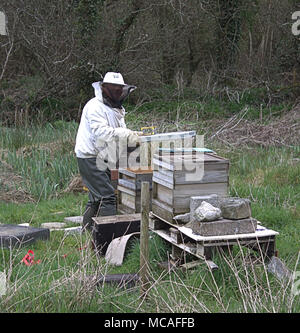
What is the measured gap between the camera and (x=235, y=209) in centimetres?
528

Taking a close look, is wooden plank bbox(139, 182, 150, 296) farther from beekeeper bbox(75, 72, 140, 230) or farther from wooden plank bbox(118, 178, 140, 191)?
wooden plank bbox(118, 178, 140, 191)

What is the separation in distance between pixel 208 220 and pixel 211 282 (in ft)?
1.77

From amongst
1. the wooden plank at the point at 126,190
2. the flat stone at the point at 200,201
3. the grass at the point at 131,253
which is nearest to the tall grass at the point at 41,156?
Result: the grass at the point at 131,253

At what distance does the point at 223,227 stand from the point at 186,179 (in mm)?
652

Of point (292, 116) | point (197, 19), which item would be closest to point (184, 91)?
point (197, 19)

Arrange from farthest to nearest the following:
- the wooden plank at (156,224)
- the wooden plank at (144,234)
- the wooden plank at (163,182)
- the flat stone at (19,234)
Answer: the flat stone at (19,234) < the wooden plank at (156,224) < the wooden plank at (163,182) < the wooden plank at (144,234)

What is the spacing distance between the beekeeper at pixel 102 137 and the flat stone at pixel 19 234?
704 millimetres

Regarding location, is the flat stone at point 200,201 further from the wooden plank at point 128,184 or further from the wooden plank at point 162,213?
the wooden plank at point 128,184

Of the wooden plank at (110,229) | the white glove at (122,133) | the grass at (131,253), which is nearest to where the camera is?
the grass at (131,253)

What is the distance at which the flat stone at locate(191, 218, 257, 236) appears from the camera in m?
5.18

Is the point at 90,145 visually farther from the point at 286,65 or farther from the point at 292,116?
the point at 286,65

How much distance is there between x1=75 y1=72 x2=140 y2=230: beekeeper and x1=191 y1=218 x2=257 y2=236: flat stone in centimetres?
203

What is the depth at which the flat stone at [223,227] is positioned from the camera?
518cm

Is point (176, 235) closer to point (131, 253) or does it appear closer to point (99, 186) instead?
point (131, 253)
